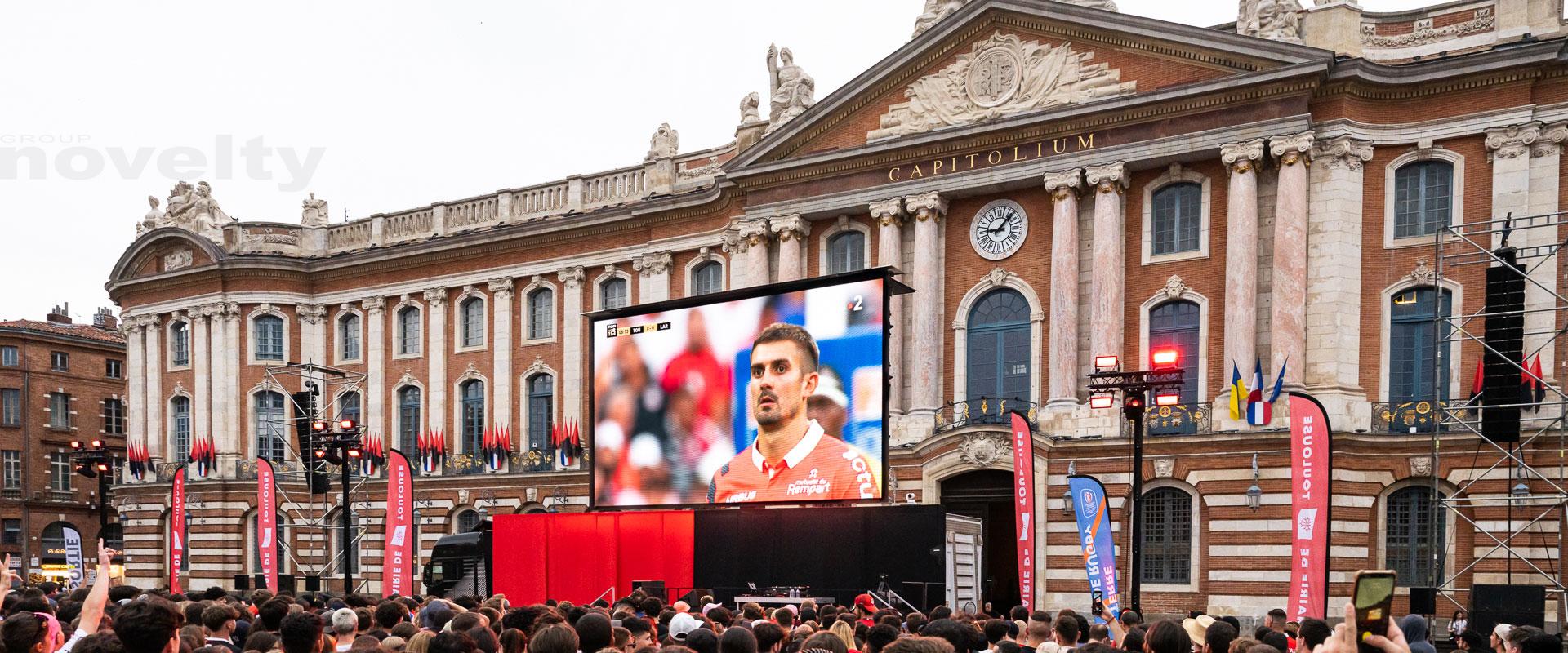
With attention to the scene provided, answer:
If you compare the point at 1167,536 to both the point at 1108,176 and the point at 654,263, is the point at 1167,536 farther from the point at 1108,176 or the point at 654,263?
the point at 654,263

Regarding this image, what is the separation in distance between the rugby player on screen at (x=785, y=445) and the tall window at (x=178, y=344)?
29.2 meters

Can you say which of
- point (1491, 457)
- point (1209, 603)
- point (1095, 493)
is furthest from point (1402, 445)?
point (1095, 493)

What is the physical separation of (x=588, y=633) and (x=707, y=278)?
33021mm

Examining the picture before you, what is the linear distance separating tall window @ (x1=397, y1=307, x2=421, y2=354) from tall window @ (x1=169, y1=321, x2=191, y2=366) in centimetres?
929

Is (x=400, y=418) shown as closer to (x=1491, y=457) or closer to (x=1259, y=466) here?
(x=1259, y=466)

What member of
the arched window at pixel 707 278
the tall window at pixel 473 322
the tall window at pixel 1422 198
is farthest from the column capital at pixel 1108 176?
the tall window at pixel 473 322

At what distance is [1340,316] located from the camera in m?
30.6

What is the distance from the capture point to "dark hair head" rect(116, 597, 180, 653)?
749 cm

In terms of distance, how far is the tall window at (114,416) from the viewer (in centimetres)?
7231

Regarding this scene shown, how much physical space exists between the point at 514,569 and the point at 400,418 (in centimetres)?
1851

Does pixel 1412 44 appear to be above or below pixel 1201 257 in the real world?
above

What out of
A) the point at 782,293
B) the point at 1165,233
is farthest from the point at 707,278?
the point at 1165,233

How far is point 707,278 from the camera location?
42.4 m

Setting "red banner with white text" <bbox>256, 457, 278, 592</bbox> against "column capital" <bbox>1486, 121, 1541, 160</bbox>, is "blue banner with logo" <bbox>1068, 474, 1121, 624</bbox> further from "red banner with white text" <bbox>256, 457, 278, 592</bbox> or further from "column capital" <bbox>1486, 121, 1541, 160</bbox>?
"red banner with white text" <bbox>256, 457, 278, 592</bbox>
